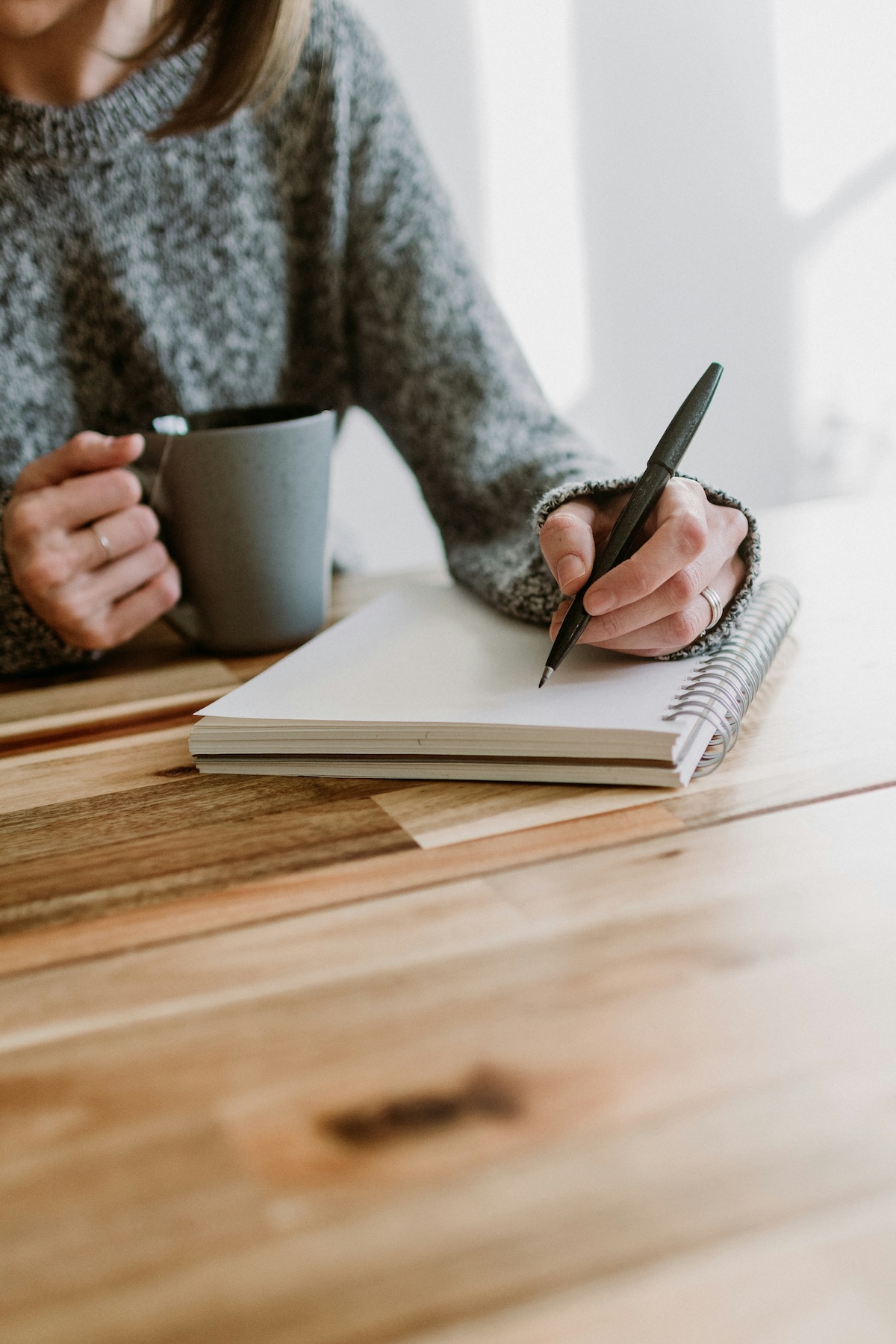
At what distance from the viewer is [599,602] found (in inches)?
19.4

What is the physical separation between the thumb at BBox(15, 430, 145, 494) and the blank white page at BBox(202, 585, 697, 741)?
154 millimetres

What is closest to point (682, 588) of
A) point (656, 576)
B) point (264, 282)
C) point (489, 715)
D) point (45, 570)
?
point (656, 576)

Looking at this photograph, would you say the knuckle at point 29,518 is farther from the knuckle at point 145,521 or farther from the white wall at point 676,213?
the white wall at point 676,213

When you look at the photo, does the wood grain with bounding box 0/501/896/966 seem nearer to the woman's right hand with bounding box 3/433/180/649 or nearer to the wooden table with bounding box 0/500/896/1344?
the wooden table with bounding box 0/500/896/1344

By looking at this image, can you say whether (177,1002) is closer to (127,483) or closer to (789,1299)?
(789,1299)

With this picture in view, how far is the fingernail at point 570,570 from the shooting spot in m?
0.51

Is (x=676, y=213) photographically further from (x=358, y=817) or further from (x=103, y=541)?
(x=358, y=817)

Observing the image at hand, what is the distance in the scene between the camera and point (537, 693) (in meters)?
0.48

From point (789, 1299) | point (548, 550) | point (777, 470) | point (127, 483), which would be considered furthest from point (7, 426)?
point (777, 470)

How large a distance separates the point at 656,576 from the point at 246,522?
26 cm

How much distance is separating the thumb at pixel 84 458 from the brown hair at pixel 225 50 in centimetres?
38

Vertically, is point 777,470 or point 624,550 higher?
point 624,550

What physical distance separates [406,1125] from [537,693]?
0.82 ft

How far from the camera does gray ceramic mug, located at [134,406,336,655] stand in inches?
24.1
